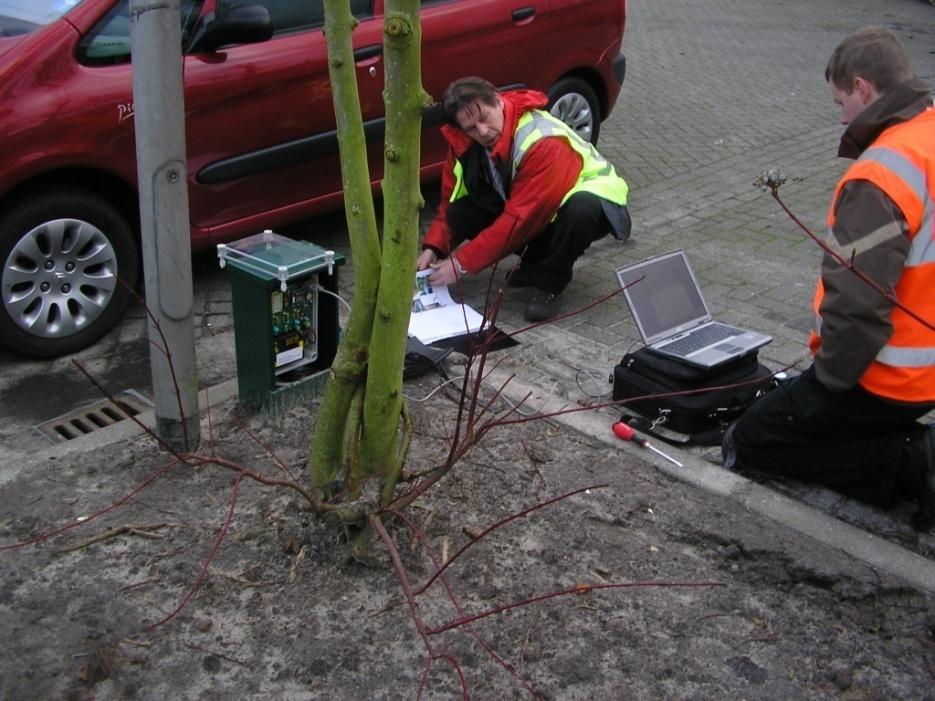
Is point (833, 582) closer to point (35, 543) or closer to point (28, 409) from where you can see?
point (35, 543)

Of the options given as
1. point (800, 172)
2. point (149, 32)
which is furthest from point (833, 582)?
point (800, 172)

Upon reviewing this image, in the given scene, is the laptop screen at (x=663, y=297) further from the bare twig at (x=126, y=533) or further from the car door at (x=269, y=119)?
the bare twig at (x=126, y=533)

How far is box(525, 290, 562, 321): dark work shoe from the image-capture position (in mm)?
5227

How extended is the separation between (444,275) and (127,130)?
1603 mm

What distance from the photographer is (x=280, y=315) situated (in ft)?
13.5

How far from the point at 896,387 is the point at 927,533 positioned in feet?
1.82

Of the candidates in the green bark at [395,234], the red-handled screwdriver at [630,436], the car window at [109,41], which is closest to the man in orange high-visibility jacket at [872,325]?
the red-handled screwdriver at [630,436]

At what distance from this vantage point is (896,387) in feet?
11.3

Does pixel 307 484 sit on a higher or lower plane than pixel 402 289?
lower

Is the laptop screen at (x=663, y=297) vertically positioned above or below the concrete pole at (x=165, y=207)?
below

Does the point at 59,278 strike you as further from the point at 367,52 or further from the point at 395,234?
the point at 395,234

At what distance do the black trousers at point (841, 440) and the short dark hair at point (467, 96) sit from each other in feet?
6.75

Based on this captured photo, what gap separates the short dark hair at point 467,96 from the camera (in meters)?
4.98

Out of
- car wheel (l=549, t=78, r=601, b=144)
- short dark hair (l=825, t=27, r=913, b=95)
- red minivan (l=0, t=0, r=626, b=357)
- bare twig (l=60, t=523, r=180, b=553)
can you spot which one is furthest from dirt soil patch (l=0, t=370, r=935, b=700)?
car wheel (l=549, t=78, r=601, b=144)
